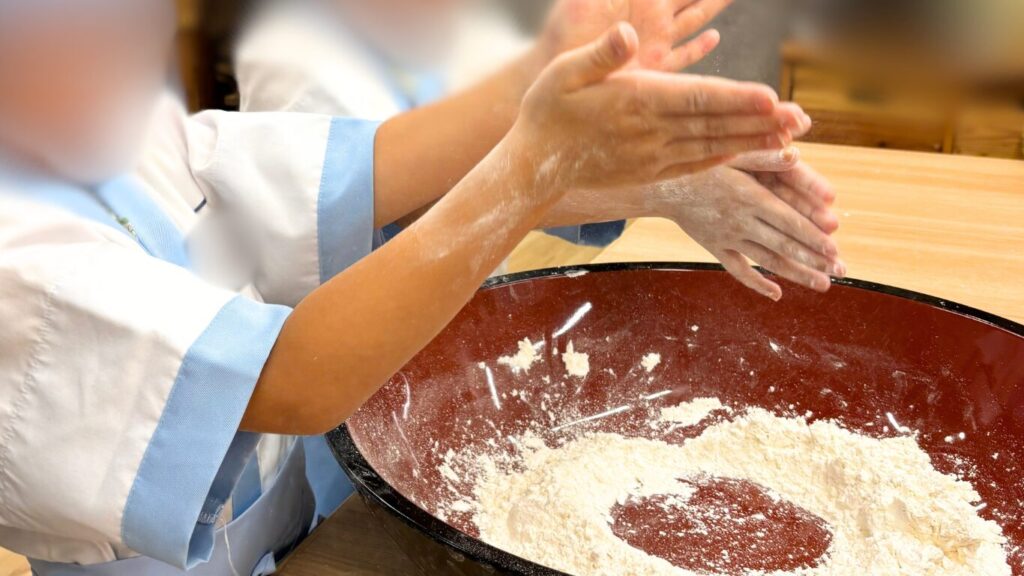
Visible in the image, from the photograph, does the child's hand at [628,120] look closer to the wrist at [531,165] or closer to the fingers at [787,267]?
the wrist at [531,165]

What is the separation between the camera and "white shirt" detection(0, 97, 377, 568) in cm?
32

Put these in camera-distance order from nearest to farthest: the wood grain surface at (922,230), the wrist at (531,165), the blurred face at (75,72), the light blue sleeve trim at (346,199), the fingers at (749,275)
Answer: the blurred face at (75,72), the wrist at (531,165), the light blue sleeve trim at (346,199), the fingers at (749,275), the wood grain surface at (922,230)

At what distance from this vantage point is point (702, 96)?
279 millimetres

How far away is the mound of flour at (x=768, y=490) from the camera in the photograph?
455 millimetres

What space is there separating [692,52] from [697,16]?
1 centimetres

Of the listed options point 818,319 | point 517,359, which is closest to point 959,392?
point 818,319

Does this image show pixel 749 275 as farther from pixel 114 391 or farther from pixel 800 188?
pixel 114 391

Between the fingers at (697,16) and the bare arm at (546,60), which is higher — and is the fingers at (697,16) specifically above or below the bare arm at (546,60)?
above

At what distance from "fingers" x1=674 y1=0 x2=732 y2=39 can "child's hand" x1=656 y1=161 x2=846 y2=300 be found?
5.0 inches

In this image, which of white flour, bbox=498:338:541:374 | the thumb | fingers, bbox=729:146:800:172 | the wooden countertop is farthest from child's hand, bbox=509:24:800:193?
the wooden countertop

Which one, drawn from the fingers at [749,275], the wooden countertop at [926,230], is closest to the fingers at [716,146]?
the fingers at [749,275]

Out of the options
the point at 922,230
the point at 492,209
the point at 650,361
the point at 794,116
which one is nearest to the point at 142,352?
the point at 492,209

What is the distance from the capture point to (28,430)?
1.06 feet

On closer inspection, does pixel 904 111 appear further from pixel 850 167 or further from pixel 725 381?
pixel 850 167
